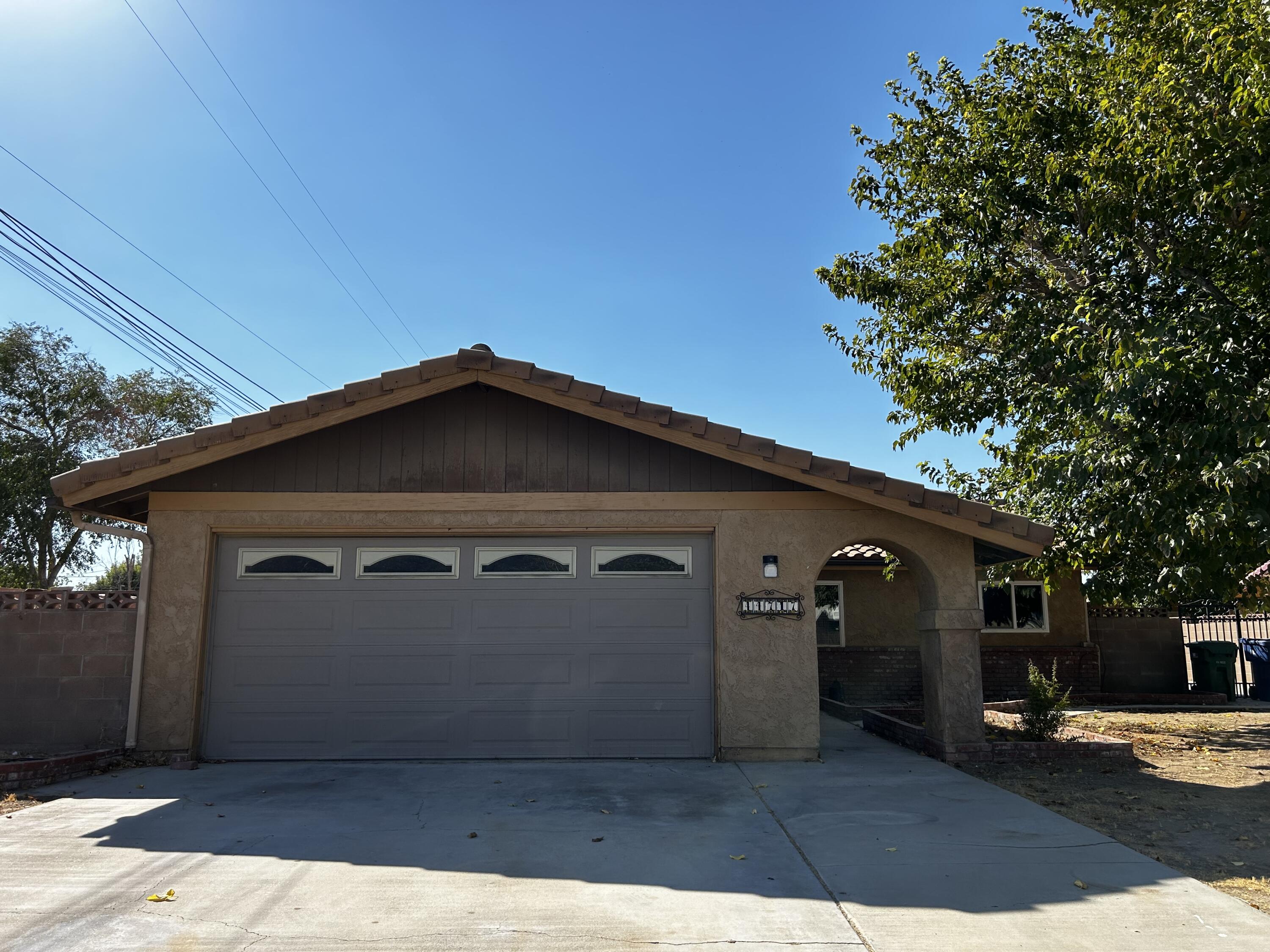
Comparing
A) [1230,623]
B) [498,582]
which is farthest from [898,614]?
[498,582]

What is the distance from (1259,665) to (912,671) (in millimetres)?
6913

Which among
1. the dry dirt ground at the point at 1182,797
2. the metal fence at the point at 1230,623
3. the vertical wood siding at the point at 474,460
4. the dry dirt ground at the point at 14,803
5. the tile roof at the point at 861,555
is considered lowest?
the dry dirt ground at the point at 1182,797

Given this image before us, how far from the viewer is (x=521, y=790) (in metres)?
7.79

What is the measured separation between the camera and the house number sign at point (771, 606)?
30.7 ft

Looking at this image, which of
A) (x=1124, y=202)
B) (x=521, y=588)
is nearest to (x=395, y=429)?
(x=521, y=588)

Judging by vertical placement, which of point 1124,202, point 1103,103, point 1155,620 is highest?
point 1103,103

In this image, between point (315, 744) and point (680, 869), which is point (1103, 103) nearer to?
point (680, 869)

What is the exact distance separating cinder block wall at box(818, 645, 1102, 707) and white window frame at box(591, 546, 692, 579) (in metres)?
7.80

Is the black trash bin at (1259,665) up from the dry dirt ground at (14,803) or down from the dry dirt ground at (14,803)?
up

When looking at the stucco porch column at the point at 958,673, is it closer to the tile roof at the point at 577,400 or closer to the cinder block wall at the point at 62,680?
the tile roof at the point at 577,400

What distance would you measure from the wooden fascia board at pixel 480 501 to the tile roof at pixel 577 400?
1.68 feet

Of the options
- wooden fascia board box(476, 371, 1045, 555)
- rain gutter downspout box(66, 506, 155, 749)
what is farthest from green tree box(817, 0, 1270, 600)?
rain gutter downspout box(66, 506, 155, 749)

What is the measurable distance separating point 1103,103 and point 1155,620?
11597mm

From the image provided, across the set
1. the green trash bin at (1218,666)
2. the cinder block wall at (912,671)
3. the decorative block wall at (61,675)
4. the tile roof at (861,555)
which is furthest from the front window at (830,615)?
the decorative block wall at (61,675)
